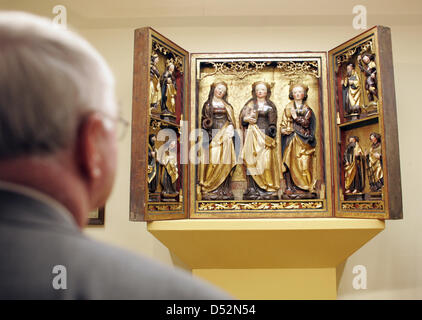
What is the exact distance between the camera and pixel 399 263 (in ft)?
13.5

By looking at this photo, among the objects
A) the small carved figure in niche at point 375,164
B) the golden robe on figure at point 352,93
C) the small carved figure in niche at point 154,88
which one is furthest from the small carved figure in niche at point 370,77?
the small carved figure in niche at point 154,88

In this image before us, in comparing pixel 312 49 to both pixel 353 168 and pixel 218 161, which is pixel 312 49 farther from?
pixel 218 161

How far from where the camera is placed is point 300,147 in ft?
12.9

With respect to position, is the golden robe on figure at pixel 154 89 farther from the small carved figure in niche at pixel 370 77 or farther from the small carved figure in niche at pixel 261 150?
the small carved figure in niche at pixel 370 77

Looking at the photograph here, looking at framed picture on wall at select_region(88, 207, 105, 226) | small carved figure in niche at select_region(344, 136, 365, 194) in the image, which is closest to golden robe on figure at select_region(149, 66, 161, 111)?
framed picture on wall at select_region(88, 207, 105, 226)

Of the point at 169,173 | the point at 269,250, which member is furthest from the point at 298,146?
the point at 169,173

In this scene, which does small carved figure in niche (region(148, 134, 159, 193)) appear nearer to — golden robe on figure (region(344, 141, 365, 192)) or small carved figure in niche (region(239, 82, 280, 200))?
small carved figure in niche (region(239, 82, 280, 200))

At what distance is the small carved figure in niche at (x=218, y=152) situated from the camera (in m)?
3.92

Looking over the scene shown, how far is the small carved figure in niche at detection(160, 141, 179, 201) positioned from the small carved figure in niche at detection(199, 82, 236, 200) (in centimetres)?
29

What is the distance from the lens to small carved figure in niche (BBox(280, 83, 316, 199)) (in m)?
3.89

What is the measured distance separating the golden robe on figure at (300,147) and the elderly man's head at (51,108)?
328 centimetres

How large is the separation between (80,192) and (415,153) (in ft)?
13.7

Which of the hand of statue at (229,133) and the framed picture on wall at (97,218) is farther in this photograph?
the framed picture on wall at (97,218)

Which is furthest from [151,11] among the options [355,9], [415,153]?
[415,153]
